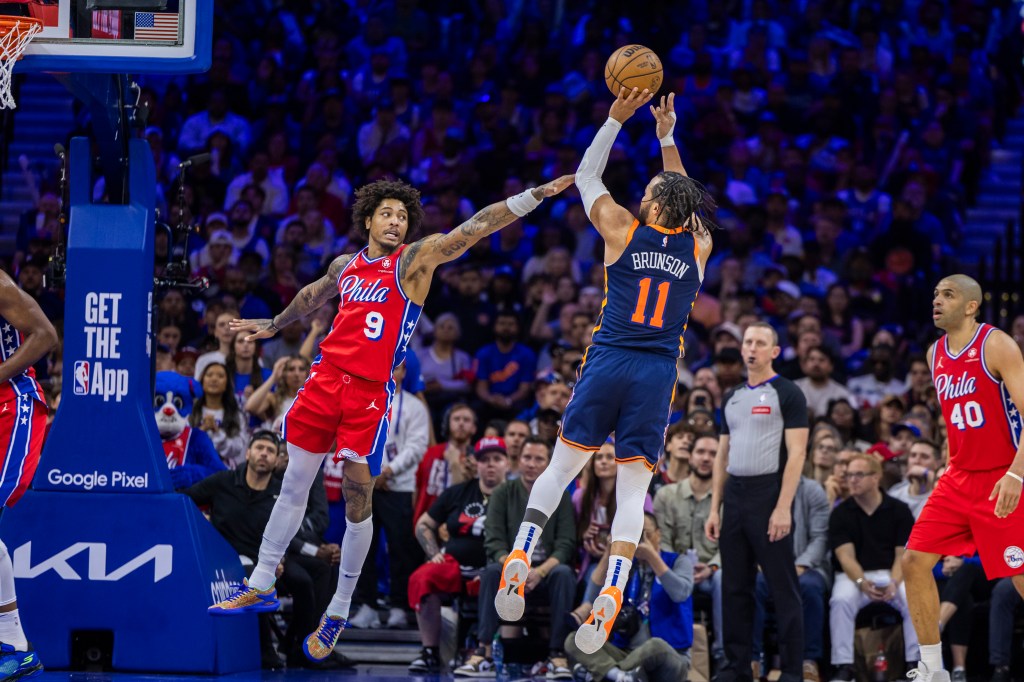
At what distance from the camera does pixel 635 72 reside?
25.5ft

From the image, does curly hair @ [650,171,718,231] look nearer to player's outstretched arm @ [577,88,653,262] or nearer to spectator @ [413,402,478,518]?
player's outstretched arm @ [577,88,653,262]

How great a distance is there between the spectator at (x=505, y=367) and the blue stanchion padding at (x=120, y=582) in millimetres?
4382

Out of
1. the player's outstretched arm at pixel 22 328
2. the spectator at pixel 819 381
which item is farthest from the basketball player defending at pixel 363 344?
the spectator at pixel 819 381

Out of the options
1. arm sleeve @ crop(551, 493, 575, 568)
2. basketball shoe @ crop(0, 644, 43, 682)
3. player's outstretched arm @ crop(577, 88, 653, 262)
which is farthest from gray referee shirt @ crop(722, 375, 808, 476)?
basketball shoe @ crop(0, 644, 43, 682)

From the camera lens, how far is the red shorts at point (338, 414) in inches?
324

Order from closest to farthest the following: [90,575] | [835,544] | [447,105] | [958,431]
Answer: [958,431]
[90,575]
[835,544]
[447,105]

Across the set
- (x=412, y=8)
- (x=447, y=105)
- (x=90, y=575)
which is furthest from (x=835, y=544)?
(x=412, y=8)

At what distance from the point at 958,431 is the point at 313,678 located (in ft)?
14.8

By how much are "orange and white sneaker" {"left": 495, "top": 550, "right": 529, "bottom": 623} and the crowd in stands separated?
2437mm

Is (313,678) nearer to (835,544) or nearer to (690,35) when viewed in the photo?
(835,544)

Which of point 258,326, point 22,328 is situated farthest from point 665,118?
point 22,328

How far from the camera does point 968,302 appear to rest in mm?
8734

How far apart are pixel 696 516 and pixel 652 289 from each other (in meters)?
3.75

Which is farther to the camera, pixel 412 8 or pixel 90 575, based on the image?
pixel 412 8
